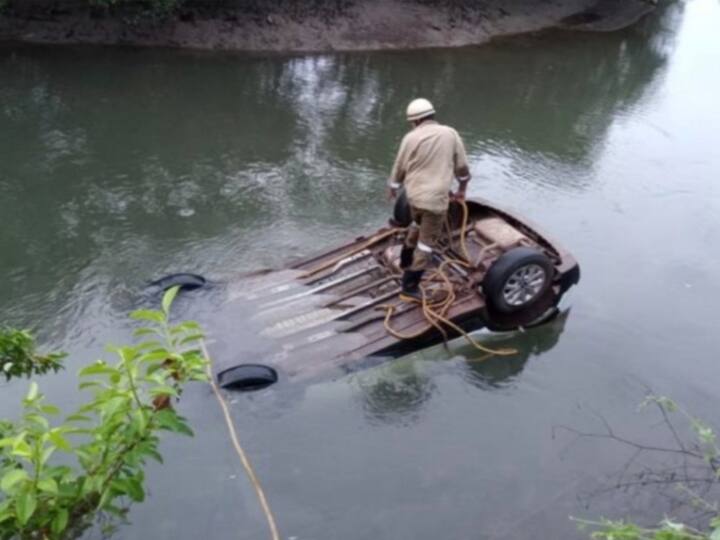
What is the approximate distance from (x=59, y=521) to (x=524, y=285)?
4895 mm

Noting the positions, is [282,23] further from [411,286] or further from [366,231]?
[411,286]

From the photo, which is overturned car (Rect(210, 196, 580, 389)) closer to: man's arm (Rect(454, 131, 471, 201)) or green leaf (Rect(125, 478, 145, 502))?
man's arm (Rect(454, 131, 471, 201))

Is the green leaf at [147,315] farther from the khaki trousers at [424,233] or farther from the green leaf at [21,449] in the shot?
the khaki trousers at [424,233]

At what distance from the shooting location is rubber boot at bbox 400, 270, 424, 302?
22.0 ft

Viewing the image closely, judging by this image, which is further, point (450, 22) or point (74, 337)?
point (450, 22)

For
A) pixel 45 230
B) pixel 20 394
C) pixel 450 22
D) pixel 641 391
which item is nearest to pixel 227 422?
pixel 20 394

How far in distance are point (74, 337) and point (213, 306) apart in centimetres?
127

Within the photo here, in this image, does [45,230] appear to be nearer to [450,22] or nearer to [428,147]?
[428,147]

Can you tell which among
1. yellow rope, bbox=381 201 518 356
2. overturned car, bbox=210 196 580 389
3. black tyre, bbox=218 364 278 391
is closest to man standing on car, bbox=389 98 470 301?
yellow rope, bbox=381 201 518 356

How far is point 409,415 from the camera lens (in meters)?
6.17

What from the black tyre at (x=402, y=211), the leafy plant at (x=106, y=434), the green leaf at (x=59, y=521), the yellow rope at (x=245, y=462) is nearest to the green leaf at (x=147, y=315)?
the leafy plant at (x=106, y=434)

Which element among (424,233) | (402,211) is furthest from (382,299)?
(402,211)

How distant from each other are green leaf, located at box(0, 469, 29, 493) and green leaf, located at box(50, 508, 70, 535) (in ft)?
0.97

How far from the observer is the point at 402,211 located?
24.2 ft
